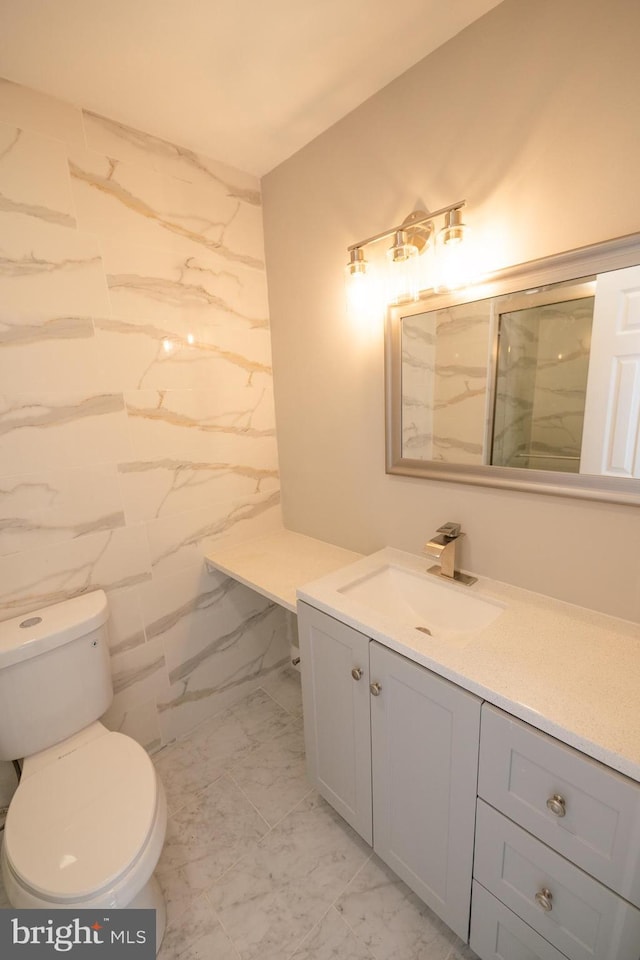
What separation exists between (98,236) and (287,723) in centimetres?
219

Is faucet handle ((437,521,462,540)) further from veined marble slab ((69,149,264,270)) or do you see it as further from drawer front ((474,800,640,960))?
veined marble slab ((69,149,264,270))

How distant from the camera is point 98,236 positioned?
141cm

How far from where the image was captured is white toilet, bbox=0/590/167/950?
93cm

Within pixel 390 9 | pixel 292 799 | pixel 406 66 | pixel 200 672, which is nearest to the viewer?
pixel 390 9

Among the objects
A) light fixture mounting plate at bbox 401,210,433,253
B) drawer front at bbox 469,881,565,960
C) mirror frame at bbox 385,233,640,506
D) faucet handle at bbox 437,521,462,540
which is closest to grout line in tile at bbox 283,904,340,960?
drawer front at bbox 469,881,565,960

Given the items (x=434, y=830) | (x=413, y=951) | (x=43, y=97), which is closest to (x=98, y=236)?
(x=43, y=97)

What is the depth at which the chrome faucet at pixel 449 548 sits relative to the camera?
1293 mm

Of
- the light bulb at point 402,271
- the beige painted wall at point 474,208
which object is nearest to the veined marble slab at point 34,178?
the beige painted wall at point 474,208

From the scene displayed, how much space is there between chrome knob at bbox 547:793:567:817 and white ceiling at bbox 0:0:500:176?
1.89 meters

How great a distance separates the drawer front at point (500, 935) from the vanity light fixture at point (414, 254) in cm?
166

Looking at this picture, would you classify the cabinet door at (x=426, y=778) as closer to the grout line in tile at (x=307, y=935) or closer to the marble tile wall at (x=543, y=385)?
the grout line in tile at (x=307, y=935)

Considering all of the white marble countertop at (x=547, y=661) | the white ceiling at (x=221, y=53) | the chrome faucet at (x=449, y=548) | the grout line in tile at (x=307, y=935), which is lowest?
the grout line in tile at (x=307, y=935)

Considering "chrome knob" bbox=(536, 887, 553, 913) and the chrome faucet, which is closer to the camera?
"chrome knob" bbox=(536, 887, 553, 913)

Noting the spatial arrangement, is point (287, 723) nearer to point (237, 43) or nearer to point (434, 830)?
point (434, 830)
